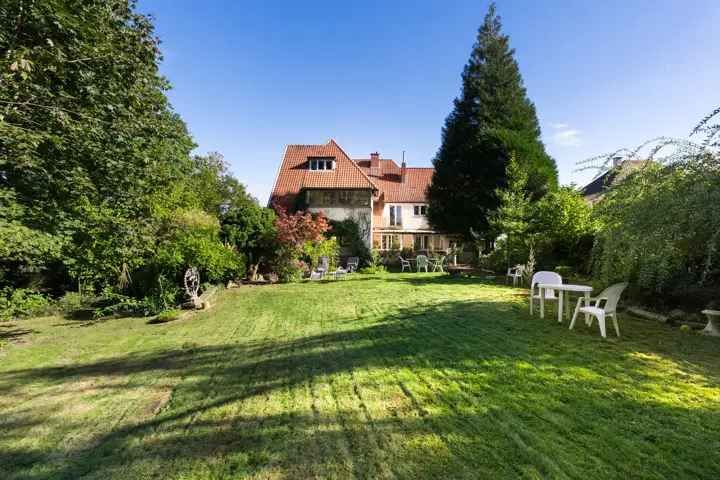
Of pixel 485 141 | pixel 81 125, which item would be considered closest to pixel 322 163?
pixel 485 141

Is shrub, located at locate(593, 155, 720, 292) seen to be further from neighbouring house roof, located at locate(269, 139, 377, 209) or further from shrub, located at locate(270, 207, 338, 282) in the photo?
neighbouring house roof, located at locate(269, 139, 377, 209)

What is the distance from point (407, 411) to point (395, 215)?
966 inches

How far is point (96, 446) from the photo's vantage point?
2.61 m

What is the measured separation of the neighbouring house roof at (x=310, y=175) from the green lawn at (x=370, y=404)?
52.3 feet

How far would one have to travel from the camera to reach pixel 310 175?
21891mm

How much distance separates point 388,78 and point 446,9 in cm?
464

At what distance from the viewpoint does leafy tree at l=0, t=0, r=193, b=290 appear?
209 inches

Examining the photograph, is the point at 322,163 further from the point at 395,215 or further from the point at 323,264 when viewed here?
the point at 323,264

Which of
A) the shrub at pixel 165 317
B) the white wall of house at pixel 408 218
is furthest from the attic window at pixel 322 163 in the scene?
the shrub at pixel 165 317

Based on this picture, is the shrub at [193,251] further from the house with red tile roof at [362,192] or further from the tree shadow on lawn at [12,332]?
the house with red tile roof at [362,192]

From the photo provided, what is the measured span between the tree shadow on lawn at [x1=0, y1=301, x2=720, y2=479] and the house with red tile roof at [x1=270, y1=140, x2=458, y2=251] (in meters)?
13.9

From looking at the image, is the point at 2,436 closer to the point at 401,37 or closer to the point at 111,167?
the point at 111,167

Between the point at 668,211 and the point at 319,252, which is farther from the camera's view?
the point at 319,252

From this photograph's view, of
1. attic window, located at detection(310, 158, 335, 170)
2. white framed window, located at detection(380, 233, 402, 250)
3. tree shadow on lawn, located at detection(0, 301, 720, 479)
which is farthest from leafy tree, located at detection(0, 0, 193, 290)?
white framed window, located at detection(380, 233, 402, 250)
